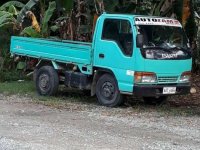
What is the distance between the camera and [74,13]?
16.7 m

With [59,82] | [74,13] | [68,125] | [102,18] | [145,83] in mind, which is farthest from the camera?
[74,13]

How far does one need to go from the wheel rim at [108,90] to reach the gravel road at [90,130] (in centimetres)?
44

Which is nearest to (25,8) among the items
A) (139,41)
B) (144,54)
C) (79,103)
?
(79,103)

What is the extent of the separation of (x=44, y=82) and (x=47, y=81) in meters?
0.14

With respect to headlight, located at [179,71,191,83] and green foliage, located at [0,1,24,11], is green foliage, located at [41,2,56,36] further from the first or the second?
headlight, located at [179,71,191,83]

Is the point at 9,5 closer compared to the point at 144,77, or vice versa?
the point at 144,77

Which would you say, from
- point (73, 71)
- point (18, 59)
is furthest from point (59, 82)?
point (18, 59)

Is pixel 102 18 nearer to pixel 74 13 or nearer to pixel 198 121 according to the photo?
pixel 198 121

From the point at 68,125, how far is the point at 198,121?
2719 millimetres

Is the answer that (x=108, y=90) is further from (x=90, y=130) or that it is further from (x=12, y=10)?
(x=12, y=10)

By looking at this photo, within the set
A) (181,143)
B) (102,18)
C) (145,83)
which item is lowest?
(181,143)

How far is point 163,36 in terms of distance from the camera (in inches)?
458

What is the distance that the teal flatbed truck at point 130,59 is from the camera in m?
11.1

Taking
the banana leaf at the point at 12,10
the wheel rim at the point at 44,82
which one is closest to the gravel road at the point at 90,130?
the wheel rim at the point at 44,82
